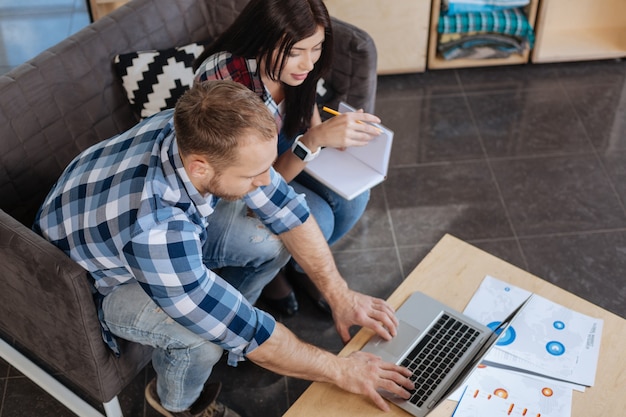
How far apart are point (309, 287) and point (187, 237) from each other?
856mm

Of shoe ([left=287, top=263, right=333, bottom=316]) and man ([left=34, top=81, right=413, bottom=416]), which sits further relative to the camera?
shoe ([left=287, top=263, right=333, bottom=316])

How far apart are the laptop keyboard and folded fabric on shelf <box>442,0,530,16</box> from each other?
1.66m

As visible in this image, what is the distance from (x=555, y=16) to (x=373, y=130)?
167 cm

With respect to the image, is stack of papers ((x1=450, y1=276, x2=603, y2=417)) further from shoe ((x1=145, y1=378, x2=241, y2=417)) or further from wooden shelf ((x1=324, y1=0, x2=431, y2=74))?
wooden shelf ((x1=324, y1=0, x2=431, y2=74))

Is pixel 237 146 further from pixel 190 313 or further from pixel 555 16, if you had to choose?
pixel 555 16

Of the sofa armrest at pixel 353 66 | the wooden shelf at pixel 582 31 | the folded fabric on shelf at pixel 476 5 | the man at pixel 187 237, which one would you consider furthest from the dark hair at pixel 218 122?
the wooden shelf at pixel 582 31

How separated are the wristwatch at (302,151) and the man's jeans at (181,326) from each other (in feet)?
0.67

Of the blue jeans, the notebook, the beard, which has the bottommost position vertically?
the blue jeans

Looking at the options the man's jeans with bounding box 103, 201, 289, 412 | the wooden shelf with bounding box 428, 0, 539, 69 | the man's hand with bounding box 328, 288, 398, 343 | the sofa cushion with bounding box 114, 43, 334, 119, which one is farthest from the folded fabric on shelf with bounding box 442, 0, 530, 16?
the man's hand with bounding box 328, 288, 398, 343

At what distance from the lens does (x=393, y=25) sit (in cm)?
306

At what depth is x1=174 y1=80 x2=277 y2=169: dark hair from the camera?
1.51 metres

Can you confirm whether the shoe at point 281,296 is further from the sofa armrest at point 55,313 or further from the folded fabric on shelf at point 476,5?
the folded fabric on shelf at point 476,5

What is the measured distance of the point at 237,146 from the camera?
4.98ft

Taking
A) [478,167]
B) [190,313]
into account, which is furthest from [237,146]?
[478,167]
